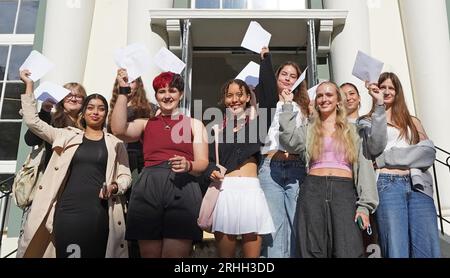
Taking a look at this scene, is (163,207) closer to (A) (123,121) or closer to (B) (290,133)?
(A) (123,121)

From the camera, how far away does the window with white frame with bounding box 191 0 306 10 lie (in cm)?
766

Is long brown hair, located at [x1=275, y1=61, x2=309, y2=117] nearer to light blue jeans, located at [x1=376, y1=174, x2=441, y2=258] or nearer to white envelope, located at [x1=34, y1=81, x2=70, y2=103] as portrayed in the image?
light blue jeans, located at [x1=376, y1=174, x2=441, y2=258]

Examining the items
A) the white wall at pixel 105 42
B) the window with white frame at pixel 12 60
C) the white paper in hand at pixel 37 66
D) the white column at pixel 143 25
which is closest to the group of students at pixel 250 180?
the white paper in hand at pixel 37 66

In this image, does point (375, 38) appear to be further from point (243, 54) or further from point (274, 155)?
point (274, 155)

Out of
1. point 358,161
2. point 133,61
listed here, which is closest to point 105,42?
point 133,61

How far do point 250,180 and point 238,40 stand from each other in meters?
4.70

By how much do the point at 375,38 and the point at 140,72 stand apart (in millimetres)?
5282

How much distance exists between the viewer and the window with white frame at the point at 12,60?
735cm

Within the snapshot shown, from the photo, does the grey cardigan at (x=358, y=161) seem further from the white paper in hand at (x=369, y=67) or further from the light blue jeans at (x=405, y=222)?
the white paper in hand at (x=369, y=67)

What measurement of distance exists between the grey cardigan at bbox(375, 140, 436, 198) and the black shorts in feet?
4.55

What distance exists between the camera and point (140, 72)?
3318mm

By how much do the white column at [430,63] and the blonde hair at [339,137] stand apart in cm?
390

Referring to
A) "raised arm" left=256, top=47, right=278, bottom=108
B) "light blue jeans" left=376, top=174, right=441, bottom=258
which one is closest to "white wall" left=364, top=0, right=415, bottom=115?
"light blue jeans" left=376, top=174, right=441, bottom=258
